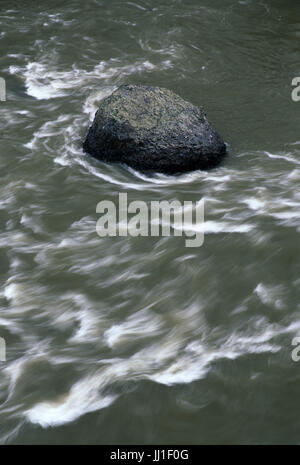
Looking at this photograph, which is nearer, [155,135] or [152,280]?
[152,280]

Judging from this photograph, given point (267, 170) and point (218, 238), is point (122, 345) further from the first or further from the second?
point (267, 170)

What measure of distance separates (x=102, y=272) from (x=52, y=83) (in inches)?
178

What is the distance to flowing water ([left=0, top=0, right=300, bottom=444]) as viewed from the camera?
10.1 feet

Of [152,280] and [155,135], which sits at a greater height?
[155,135]

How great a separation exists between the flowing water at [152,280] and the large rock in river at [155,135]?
14 cm

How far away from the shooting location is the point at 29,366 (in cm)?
348

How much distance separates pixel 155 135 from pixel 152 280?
6.27ft

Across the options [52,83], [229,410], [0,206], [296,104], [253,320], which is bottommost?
[229,410]

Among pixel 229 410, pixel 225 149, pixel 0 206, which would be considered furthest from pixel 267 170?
pixel 229 410

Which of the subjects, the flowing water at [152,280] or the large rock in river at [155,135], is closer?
the flowing water at [152,280]

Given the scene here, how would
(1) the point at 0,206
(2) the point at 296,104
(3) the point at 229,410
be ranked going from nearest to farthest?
(3) the point at 229,410
(1) the point at 0,206
(2) the point at 296,104

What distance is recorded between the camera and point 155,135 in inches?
220

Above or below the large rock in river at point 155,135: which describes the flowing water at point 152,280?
below

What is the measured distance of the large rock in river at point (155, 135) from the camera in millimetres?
5574
